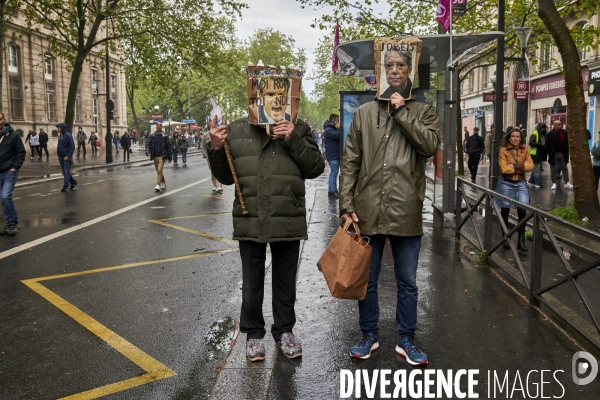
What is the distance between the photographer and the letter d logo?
3691mm

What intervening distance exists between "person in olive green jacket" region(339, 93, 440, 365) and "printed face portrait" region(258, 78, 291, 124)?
57 cm

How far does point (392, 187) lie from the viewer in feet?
12.6

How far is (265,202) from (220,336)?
4.28ft

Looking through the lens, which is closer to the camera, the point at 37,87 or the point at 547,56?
the point at 547,56

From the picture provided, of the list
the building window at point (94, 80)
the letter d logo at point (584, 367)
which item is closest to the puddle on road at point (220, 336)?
the letter d logo at point (584, 367)

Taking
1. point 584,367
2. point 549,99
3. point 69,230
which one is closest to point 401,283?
point 584,367

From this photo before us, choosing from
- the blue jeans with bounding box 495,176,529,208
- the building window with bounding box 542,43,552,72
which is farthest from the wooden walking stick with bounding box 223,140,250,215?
the building window with bounding box 542,43,552,72

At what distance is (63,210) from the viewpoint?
477 inches

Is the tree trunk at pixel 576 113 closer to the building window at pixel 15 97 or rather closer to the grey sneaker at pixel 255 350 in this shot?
the grey sneaker at pixel 255 350

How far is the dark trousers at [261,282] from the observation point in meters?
3.98

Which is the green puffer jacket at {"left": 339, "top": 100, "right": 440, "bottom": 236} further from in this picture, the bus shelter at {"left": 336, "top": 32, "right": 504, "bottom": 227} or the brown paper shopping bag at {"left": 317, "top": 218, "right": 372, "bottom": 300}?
the bus shelter at {"left": 336, "top": 32, "right": 504, "bottom": 227}

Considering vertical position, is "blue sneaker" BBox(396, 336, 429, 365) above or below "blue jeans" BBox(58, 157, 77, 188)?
below

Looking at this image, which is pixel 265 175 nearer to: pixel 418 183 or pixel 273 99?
pixel 273 99

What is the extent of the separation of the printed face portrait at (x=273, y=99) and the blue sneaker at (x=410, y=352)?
173 centimetres
